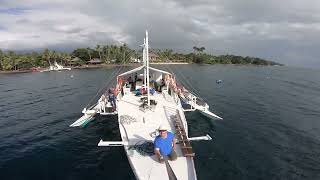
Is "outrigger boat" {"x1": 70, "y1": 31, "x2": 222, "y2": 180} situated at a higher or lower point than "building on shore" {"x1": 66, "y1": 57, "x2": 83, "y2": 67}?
lower

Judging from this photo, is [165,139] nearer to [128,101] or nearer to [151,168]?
[151,168]

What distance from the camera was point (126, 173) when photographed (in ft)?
57.8

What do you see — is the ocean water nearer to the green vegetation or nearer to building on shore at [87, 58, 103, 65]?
the green vegetation

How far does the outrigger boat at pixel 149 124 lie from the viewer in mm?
15016

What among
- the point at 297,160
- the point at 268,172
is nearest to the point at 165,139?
the point at 268,172

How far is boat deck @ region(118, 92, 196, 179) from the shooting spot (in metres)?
14.8

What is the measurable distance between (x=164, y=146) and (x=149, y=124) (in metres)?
6.19

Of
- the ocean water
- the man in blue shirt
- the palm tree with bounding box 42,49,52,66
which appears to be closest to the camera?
the man in blue shirt

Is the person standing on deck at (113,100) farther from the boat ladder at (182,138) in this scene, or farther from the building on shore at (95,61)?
the building on shore at (95,61)

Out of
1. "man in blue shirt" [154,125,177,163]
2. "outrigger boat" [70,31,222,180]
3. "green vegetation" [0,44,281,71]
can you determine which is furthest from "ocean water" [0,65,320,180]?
"green vegetation" [0,44,281,71]

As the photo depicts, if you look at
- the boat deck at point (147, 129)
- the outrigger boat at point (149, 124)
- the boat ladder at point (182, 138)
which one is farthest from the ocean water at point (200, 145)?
the boat ladder at point (182, 138)

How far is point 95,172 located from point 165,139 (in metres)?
6.10

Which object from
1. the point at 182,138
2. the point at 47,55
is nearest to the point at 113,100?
the point at 182,138

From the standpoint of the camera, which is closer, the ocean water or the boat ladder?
the boat ladder
